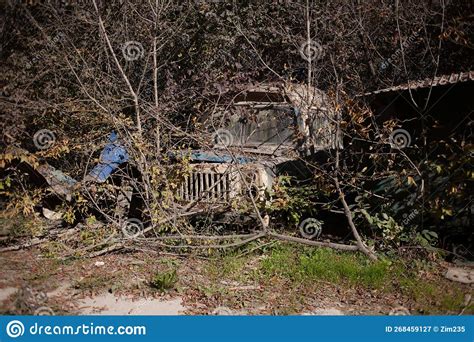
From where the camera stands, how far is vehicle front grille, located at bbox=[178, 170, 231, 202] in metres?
5.37

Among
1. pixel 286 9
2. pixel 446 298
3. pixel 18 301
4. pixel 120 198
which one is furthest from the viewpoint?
pixel 286 9

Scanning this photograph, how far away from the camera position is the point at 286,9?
8.66m

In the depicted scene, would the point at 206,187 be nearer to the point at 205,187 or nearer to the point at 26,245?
the point at 205,187

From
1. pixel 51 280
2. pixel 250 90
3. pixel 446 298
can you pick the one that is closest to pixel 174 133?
pixel 250 90

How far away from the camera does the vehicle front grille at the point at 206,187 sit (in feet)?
17.6

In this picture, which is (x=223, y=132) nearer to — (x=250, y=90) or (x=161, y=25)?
(x=250, y=90)

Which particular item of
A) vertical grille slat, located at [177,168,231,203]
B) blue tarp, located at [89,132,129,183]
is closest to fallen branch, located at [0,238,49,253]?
blue tarp, located at [89,132,129,183]

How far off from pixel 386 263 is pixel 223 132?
3136 millimetres

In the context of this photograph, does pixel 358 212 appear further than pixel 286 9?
No

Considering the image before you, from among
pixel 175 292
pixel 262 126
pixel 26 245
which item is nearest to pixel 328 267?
pixel 175 292

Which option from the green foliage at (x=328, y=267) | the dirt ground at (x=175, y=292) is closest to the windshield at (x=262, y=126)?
the green foliage at (x=328, y=267)

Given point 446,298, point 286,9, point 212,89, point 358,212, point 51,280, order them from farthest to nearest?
point 286,9
point 212,89
point 358,212
point 51,280
point 446,298

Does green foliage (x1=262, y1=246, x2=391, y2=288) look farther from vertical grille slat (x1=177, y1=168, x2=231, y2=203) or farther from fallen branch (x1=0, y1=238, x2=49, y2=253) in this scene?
fallen branch (x1=0, y1=238, x2=49, y2=253)

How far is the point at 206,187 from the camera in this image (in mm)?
5484
